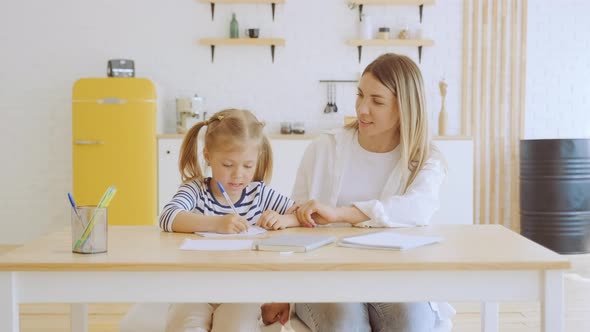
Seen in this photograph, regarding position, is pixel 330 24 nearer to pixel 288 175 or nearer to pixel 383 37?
pixel 383 37

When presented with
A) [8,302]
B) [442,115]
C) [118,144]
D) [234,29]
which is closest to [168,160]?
[118,144]

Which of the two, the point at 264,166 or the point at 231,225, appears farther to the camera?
the point at 264,166

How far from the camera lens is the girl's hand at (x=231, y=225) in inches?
76.0

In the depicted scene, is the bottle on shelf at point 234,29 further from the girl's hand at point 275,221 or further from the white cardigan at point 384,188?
the girl's hand at point 275,221

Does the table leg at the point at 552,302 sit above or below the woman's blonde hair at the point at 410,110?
below

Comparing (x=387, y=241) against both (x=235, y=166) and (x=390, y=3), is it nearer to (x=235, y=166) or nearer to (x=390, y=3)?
(x=235, y=166)

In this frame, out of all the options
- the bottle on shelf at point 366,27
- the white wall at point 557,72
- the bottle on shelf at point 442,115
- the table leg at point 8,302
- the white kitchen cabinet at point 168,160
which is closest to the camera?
the table leg at point 8,302

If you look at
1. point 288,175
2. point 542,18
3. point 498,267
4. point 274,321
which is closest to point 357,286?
point 498,267

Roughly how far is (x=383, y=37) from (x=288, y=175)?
4.49 ft

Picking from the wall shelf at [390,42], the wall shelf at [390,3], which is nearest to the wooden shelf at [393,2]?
the wall shelf at [390,3]

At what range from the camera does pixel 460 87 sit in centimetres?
598

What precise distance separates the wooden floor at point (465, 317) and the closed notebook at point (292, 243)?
1801mm

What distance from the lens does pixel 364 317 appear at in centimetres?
203

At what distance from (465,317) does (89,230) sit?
2395 mm
